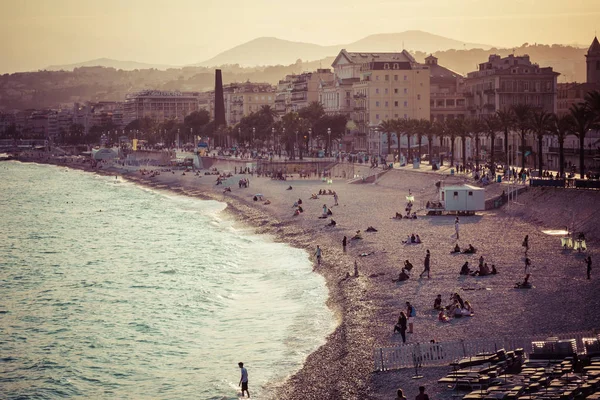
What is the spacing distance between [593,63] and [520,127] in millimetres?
63998

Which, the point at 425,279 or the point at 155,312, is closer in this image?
the point at 425,279

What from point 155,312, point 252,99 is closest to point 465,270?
point 155,312

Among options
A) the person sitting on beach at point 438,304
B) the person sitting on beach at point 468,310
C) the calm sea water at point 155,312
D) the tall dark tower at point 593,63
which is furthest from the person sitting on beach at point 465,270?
the tall dark tower at point 593,63

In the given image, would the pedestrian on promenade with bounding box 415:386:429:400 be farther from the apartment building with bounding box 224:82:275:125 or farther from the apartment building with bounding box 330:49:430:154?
the apartment building with bounding box 224:82:275:125

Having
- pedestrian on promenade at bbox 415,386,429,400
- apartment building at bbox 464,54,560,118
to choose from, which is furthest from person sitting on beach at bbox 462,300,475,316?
apartment building at bbox 464,54,560,118

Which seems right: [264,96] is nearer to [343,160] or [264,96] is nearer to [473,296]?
[343,160]

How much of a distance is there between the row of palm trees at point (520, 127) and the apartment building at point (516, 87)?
3367 millimetres

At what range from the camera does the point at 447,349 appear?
973 inches

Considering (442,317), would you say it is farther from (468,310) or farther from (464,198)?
(464,198)

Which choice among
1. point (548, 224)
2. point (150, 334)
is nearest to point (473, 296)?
point (150, 334)

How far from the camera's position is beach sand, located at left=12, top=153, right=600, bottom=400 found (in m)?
26.2

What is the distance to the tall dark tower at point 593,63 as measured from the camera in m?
126

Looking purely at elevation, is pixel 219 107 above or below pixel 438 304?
above

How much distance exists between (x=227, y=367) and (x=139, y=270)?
22641mm
